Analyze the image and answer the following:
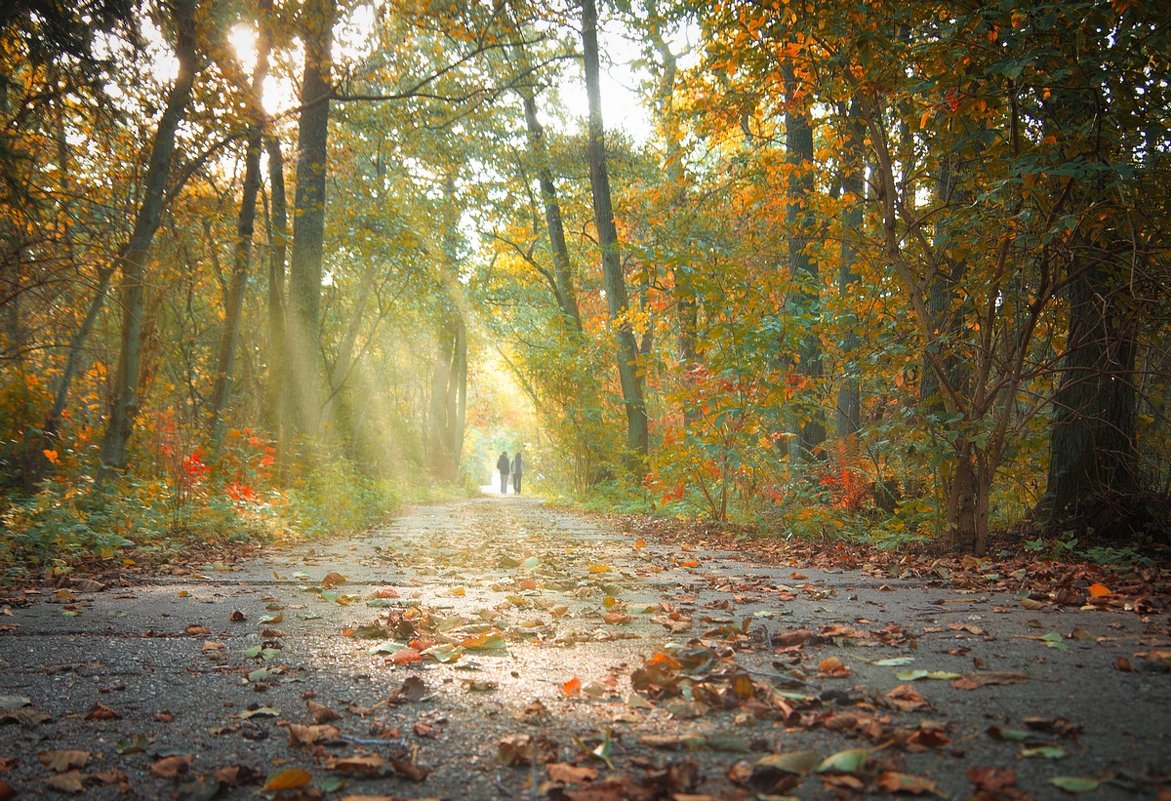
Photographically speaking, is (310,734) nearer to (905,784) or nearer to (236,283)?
(905,784)

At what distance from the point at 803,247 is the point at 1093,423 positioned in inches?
→ 150

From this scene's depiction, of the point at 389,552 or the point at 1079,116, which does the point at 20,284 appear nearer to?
the point at 389,552

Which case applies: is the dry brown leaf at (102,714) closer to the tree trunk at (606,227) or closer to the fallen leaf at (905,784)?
the fallen leaf at (905,784)

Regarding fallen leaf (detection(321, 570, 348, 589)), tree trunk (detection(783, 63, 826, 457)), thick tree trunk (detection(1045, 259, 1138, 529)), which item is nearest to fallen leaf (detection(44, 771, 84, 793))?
fallen leaf (detection(321, 570, 348, 589))

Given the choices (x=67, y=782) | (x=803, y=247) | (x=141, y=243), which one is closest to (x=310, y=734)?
(x=67, y=782)

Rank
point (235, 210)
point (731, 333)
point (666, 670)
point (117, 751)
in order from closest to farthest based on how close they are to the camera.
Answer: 1. point (117, 751)
2. point (666, 670)
3. point (731, 333)
4. point (235, 210)

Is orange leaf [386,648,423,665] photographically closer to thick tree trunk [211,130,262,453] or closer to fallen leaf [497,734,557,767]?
fallen leaf [497,734,557,767]

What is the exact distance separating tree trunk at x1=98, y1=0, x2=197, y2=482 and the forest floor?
3.73 m

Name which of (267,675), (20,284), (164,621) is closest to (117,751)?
(267,675)

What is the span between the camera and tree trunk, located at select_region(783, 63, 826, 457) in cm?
747

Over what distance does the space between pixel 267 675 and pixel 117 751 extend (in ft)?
2.36

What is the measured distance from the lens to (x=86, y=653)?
123 inches

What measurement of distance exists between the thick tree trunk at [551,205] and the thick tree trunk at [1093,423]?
13084mm

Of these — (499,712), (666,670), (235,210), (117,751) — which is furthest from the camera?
(235,210)
